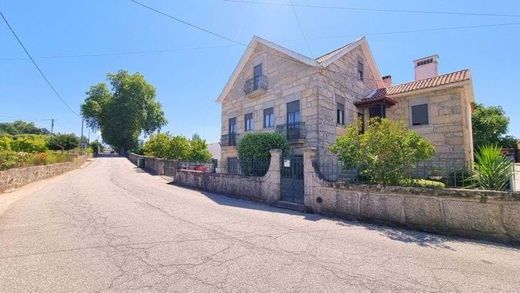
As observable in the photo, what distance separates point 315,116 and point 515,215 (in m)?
10.2

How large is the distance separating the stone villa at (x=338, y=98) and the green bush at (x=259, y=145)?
86 centimetres

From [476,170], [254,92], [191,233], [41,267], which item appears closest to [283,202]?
[191,233]

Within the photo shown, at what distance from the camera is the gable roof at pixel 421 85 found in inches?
540

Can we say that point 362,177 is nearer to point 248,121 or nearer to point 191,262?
point 191,262

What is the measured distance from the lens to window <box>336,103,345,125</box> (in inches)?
634

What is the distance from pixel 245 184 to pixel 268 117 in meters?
7.86

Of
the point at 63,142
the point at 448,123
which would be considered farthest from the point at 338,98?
the point at 63,142

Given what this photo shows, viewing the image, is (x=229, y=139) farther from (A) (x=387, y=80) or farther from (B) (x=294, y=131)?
(A) (x=387, y=80)

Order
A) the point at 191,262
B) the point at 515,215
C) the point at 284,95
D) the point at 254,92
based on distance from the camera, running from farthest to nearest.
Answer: the point at 254,92, the point at 284,95, the point at 515,215, the point at 191,262

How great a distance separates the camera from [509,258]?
464 centimetres

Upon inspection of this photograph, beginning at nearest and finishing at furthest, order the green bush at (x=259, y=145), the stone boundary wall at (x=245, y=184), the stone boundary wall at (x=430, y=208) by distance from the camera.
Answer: the stone boundary wall at (x=430, y=208)
the stone boundary wall at (x=245, y=184)
the green bush at (x=259, y=145)

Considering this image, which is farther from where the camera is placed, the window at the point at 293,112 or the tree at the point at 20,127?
the tree at the point at 20,127

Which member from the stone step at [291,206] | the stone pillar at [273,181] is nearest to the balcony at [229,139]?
the stone pillar at [273,181]

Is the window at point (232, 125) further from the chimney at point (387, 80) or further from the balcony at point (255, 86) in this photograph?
the chimney at point (387, 80)
